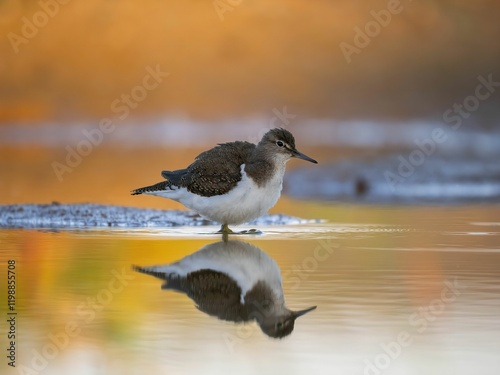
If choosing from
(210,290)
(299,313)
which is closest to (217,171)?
(210,290)

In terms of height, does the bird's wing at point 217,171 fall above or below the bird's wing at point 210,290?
above

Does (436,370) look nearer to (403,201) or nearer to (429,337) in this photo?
(429,337)

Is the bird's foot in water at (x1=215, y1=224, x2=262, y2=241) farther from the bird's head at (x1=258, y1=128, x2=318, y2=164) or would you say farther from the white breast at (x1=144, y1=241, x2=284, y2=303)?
the white breast at (x1=144, y1=241, x2=284, y2=303)

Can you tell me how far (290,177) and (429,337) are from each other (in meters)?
14.7

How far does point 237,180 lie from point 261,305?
12.5ft

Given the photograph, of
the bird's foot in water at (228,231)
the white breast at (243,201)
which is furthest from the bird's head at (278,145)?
the bird's foot in water at (228,231)

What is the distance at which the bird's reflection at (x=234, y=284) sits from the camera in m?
5.23

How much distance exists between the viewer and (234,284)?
626cm

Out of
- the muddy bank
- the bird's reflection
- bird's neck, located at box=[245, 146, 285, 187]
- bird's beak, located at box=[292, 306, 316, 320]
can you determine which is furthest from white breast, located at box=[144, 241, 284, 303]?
the muddy bank

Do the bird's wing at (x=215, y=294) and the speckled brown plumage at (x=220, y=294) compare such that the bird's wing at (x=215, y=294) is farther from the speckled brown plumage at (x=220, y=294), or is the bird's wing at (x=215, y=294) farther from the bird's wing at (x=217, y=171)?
the bird's wing at (x=217, y=171)

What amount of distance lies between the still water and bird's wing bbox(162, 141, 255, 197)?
47 centimetres

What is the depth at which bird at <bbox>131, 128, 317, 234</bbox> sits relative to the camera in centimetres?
924

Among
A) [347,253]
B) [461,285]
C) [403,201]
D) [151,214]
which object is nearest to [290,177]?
[403,201]

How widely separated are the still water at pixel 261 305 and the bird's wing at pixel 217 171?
470 mm
